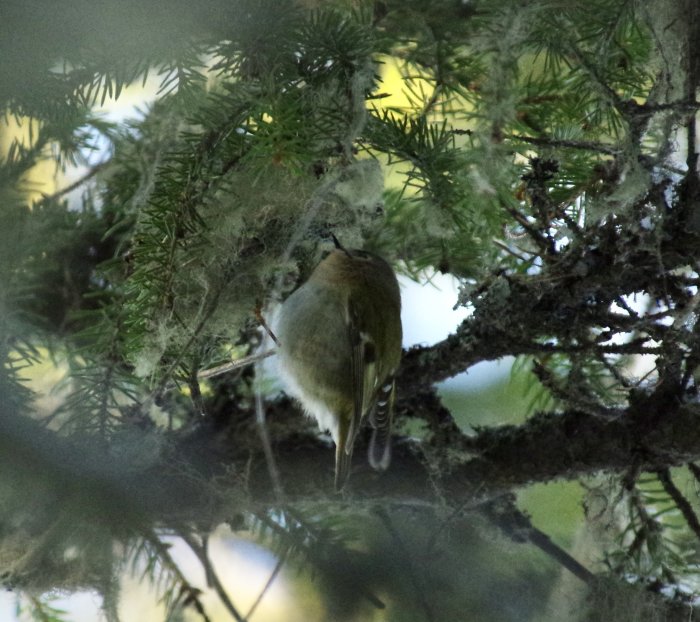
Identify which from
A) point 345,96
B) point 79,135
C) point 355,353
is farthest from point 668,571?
point 79,135

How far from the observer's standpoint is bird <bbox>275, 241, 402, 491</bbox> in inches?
53.4

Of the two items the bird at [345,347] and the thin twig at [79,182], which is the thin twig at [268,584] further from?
the thin twig at [79,182]

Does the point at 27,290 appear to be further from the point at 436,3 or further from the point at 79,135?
the point at 436,3

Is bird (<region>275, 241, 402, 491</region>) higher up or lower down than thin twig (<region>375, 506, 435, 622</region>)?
higher up

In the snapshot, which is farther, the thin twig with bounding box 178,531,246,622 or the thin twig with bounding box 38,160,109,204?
the thin twig with bounding box 38,160,109,204

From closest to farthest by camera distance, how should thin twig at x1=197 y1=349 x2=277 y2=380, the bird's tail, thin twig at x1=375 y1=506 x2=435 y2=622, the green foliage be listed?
the green foliage → thin twig at x1=375 y1=506 x2=435 y2=622 → thin twig at x1=197 y1=349 x2=277 y2=380 → the bird's tail

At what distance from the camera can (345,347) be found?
1.53m

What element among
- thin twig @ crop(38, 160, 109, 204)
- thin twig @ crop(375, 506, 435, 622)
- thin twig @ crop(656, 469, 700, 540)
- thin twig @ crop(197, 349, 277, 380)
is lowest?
thin twig @ crop(375, 506, 435, 622)

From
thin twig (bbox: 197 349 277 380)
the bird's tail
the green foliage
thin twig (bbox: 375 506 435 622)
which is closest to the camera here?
the green foliage

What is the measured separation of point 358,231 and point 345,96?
379 mm

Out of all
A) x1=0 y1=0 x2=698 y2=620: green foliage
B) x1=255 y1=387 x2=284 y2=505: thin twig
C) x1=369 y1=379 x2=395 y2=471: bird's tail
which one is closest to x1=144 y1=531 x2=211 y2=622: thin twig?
x1=0 y1=0 x2=698 y2=620: green foliage

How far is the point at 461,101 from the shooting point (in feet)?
3.83

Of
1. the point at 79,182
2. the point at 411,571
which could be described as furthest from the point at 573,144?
the point at 79,182

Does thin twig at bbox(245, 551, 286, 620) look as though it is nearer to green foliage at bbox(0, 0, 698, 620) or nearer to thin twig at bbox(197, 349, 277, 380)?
green foliage at bbox(0, 0, 698, 620)
